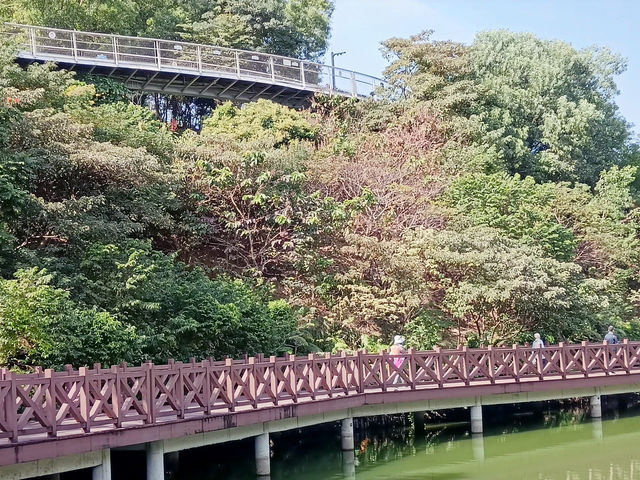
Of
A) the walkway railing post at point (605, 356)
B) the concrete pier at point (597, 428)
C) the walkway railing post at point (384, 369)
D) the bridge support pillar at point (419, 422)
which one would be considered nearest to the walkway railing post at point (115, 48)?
the bridge support pillar at point (419, 422)

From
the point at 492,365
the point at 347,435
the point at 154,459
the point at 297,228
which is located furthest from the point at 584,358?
the point at 154,459

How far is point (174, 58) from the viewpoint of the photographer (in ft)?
107

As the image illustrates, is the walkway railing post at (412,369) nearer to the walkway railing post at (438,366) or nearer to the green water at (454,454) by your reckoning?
the walkway railing post at (438,366)

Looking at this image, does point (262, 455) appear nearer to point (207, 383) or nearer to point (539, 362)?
point (207, 383)

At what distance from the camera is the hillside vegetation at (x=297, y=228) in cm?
1802

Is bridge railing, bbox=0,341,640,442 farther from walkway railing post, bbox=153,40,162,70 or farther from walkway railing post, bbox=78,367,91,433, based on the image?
walkway railing post, bbox=153,40,162,70

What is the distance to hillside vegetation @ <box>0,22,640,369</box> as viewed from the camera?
18016 mm

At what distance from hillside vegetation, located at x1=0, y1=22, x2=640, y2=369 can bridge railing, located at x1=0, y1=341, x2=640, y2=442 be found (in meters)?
2.52

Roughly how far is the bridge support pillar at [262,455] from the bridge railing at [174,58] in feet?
50.4

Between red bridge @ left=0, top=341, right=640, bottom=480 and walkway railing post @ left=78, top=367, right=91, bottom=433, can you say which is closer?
red bridge @ left=0, top=341, right=640, bottom=480

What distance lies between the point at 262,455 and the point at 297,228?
397 inches

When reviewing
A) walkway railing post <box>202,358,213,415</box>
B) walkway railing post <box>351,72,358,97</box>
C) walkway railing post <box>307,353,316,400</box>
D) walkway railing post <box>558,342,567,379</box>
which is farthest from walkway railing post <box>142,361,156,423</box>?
walkway railing post <box>351,72,358,97</box>

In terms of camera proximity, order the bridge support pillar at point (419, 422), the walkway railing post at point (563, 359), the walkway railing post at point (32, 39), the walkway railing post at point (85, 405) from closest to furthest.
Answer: the walkway railing post at point (85, 405)
the bridge support pillar at point (419, 422)
the walkway railing post at point (563, 359)
the walkway railing post at point (32, 39)

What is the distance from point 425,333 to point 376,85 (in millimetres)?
15274
